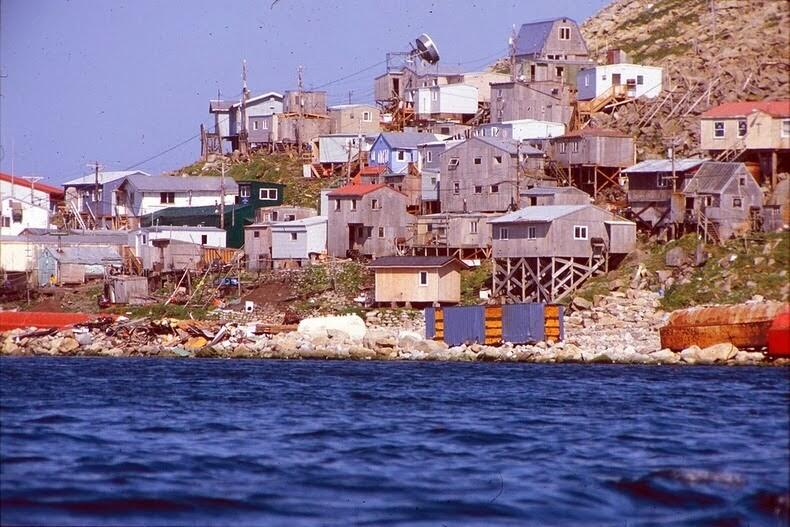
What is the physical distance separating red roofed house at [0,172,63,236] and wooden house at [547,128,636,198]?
3415 centimetres

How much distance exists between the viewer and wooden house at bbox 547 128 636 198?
73500mm

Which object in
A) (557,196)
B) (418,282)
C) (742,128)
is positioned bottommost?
(418,282)

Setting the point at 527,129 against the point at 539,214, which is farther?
the point at 527,129

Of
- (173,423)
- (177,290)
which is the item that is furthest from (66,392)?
(177,290)

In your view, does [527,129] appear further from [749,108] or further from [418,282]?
[418,282]

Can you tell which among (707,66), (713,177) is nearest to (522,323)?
(713,177)

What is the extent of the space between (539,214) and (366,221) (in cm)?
1195

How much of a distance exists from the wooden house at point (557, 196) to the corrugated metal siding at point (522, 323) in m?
15.3

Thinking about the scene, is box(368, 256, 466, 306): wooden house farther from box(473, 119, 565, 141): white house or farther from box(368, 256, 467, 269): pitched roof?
box(473, 119, 565, 141): white house

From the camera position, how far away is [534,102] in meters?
87.8

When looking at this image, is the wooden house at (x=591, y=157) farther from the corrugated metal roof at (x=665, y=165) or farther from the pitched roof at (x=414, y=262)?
the pitched roof at (x=414, y=262)

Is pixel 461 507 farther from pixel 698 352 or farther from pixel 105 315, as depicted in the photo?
pixel 105 315

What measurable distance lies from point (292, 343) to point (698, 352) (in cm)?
1742

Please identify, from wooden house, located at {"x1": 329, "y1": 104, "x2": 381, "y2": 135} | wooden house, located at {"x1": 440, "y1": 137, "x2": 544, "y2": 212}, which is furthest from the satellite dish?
wooden house, located at {"x1": 440, "y1": 137, "x2": 544, "y2": 212}
